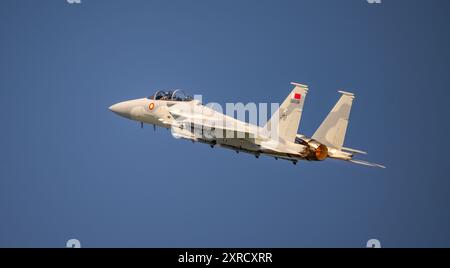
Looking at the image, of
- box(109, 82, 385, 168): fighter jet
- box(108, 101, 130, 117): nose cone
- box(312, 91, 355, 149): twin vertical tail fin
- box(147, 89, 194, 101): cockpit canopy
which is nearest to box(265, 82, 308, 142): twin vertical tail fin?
box(109, 82, 385, 168): fighter jet

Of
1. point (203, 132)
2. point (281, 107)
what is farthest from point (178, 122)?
point (281, 107)

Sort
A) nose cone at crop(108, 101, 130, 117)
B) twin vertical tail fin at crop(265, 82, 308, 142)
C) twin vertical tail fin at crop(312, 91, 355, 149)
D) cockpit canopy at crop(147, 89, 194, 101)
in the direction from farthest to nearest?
nose cone at crop(108, 101, 130, 117)
cockpit canopy at crop(147, 89, 194, 101)
twin vertical tail fin at crop(312, 91, 355, 149)
twin vertical tail fin at crop(265, 82, 308, 142)

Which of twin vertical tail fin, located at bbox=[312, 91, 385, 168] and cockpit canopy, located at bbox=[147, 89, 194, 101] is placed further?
cockpit canopy, located at bbox=[147, 89, 194, 101]

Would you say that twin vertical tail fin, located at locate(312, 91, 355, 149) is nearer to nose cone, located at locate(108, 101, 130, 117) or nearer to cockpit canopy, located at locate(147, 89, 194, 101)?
cockpit canopy, located at locate(147, 89, 194, 101)

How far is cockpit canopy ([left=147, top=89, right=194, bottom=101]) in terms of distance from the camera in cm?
4933

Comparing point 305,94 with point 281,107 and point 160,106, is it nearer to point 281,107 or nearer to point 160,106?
point 281,107

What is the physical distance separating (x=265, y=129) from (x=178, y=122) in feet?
15.2

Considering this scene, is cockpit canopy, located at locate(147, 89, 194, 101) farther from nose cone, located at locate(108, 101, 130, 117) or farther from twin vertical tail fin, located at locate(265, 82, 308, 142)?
twin vertical tail fin, located at locate(265, 82, 308, 142)

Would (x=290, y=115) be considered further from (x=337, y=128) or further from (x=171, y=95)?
(x=171, y=95)

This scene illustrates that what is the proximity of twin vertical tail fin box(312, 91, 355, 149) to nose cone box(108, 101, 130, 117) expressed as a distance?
1017cm

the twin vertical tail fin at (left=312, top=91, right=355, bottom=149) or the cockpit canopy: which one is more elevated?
the cockpit canopy

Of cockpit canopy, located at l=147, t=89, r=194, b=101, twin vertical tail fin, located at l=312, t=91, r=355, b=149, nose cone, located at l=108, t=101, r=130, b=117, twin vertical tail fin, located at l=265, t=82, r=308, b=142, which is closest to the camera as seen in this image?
twin vertical tail fin, located at l=265, t=82, r=308, b=142

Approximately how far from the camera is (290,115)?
44.7m

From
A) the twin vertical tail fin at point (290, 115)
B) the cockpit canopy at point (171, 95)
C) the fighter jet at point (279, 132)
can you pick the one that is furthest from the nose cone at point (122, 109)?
the twin vertical tail fin at point (290, 115)
